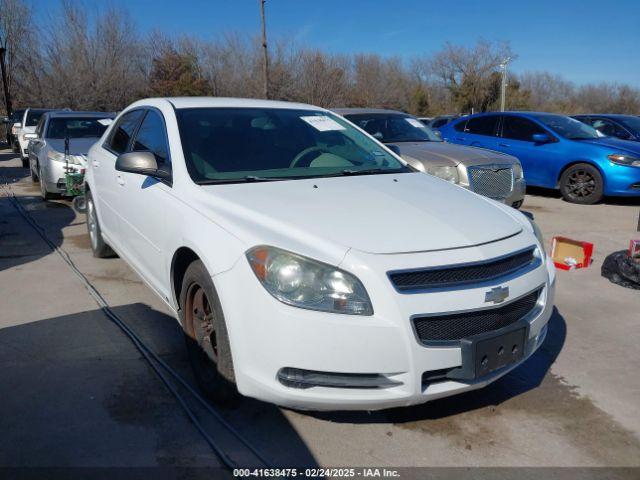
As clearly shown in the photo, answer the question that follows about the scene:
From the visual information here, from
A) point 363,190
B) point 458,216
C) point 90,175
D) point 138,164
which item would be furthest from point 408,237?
point 90,175

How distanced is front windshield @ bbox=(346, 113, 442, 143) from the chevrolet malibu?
5138 millimetres

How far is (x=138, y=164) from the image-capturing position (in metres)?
3.45

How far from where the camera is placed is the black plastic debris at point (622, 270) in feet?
16.7

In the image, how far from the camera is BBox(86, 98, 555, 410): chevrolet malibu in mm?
2350

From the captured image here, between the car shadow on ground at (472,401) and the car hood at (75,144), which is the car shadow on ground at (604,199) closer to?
the car shadow on ground at (472,401)

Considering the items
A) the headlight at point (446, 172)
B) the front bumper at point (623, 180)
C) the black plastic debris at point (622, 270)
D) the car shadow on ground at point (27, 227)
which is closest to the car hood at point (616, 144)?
the front bumper at point (623, 180)

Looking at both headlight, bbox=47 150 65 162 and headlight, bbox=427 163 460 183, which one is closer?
headlight, bbox=427 163 460 183

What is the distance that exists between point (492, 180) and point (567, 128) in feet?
12.6

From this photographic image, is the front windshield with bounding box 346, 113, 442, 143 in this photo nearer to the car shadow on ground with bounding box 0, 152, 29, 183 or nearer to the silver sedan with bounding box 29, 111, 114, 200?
the silver sedan with bounding box 29, 111, 114, 200

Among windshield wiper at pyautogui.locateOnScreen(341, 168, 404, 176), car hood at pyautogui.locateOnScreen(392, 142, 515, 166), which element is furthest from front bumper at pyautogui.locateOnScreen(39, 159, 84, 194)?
windshield wiper at pyautogui.locateOnScreen(341, 168, 404, 176)

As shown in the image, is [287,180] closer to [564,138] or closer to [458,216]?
[458,216]

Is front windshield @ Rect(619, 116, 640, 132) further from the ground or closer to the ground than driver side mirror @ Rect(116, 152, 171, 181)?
closer to the ground

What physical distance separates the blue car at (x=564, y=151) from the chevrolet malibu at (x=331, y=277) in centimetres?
687

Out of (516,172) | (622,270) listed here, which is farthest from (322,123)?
(516,172)
